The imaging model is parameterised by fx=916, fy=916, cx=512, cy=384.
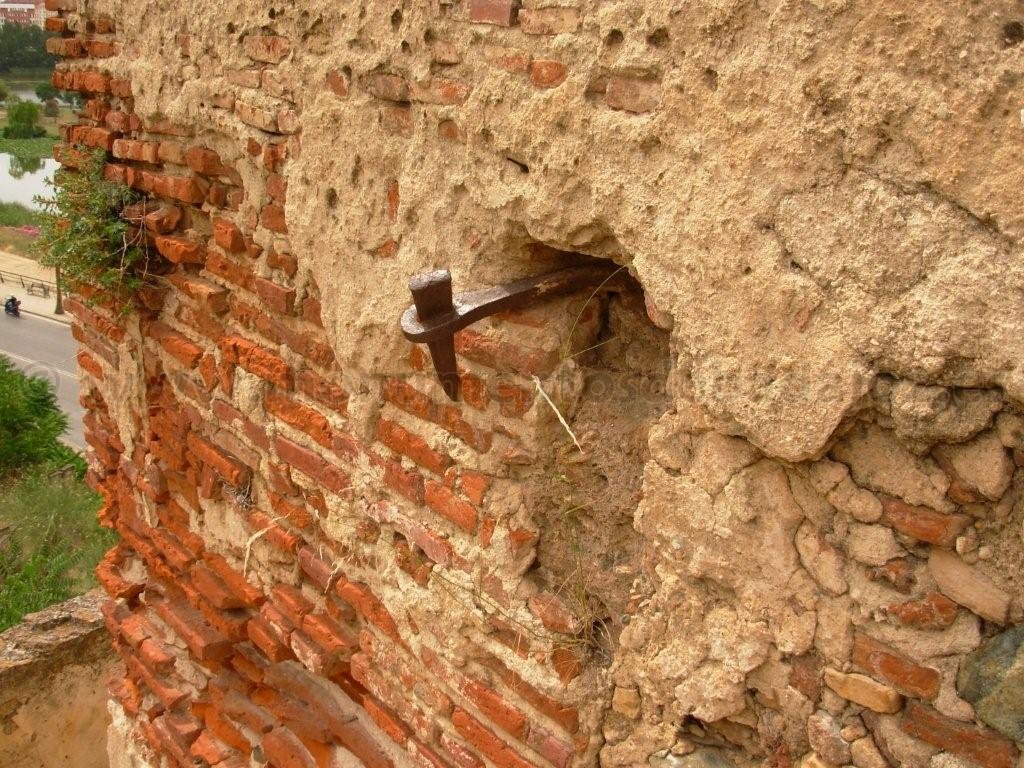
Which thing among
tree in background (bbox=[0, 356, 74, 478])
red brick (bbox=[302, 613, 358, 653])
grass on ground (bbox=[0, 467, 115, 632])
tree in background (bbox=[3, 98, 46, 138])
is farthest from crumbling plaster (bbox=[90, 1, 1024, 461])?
tree in background (bbox=[3, 98, 46, 138])

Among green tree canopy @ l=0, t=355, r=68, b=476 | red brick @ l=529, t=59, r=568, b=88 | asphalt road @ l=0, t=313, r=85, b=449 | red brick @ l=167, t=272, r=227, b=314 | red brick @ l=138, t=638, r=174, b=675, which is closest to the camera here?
red brick @ l=529, t=59, r=568, b=88

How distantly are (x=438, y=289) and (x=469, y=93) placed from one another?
1.43ft

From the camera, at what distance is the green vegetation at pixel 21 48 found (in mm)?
43281

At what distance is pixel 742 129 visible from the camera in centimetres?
144

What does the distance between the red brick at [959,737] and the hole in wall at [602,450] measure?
1.98ft

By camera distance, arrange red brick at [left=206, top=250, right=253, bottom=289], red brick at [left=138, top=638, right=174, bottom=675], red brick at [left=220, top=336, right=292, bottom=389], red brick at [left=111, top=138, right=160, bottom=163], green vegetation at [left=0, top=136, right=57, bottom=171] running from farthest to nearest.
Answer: green vegetation at [left=0, top=136, right=57, bottom=171] < red brick at [left=138, top=638, right=174, bottom=675] < red brick at [left=111, top=138, right=160, bottom=163] < red brick at [left=206, top=250, right=253, bottom=289] < red brick at [left=220, top=336, right=292, bottom=389]

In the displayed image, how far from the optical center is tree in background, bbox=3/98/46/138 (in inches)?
1359

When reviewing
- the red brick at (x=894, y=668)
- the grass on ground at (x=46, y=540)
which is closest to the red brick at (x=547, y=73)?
the red brick at (x=894, y=668)

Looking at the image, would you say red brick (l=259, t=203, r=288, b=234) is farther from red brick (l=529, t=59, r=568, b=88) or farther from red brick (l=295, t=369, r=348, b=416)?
red brick (l=529, t=59, r=568, b=88)

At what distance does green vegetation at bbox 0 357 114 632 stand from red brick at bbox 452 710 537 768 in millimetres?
7961

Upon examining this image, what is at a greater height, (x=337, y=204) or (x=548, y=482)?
(x=337, y=204)

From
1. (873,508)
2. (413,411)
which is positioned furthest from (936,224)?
(413,411)

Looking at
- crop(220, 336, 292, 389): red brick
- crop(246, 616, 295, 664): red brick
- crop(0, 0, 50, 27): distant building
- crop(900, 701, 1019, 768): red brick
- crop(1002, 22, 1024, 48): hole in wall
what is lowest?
crop(0, 0, 50, 27): distant building

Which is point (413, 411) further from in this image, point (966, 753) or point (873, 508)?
point (966, 753)
